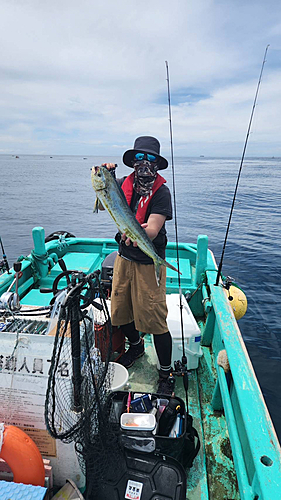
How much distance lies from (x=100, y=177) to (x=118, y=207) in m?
0.32

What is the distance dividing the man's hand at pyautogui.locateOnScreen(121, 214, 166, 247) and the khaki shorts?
1.30 feet

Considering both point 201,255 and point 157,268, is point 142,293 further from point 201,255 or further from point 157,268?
point 201,255

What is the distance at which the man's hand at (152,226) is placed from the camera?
9.60ft

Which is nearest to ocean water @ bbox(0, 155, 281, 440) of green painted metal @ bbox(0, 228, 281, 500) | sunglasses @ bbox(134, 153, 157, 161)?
green painted metal @ bbox(0, 228, 281, 500)

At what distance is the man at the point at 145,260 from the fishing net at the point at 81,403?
3.07 feet

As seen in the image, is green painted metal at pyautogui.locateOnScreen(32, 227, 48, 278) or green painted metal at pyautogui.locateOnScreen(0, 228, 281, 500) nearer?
green painted metal at pyautogui.locateOnScreen(0, 228, 281, 500)

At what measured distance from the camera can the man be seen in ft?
9.95

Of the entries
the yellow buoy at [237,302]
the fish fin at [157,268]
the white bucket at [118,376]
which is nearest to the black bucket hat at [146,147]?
the fish fin at [157,268]

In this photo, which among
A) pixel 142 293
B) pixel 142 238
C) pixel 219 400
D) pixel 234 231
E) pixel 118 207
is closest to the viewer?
pixel 118 207

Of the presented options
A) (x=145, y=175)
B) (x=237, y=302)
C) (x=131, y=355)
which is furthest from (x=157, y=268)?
(x=237, y=302)

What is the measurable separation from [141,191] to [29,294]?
345cm

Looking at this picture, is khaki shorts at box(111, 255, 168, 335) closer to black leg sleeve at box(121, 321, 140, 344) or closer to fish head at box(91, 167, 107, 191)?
black leg sleeve at box(121, 321, 140, 344)

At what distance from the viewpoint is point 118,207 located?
9.02 feet

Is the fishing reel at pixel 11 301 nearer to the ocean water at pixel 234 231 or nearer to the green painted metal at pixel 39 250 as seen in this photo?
the green painted metal at pixel 39 250
